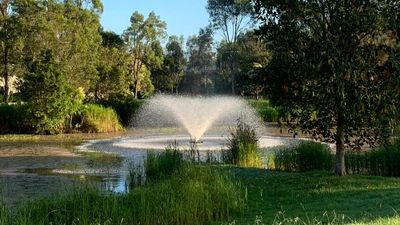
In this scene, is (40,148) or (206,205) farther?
(40,148)

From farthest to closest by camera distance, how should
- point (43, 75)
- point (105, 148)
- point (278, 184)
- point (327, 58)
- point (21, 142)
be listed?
point (43, 75)
point (21, 142)
point (105, 148)
point (278, 184)
point (327, 58)

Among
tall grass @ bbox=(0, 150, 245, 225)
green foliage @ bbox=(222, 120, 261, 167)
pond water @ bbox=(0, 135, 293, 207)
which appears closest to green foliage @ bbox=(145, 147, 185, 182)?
pond water @ bbox=(0, 135, 293, 207)

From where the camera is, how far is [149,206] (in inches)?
323

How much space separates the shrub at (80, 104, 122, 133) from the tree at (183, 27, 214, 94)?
140ft

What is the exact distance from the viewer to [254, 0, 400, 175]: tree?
10.2 meters

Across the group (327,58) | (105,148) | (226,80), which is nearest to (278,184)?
(327,58)

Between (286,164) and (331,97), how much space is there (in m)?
4.33

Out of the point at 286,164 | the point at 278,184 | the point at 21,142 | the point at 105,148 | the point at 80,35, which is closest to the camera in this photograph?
the point at 278,184

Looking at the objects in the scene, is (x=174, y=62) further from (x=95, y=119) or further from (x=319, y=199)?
(x=319, y=199)

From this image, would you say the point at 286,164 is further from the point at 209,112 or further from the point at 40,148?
the point at 209,112

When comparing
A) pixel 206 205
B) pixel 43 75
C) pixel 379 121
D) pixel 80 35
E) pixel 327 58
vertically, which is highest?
pixel 80 35

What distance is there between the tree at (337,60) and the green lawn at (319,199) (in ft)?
3.68

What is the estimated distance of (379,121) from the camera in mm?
10727

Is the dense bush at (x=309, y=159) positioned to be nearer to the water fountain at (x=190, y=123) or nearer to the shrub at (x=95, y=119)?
the water fountain at (x=190, y=123)
